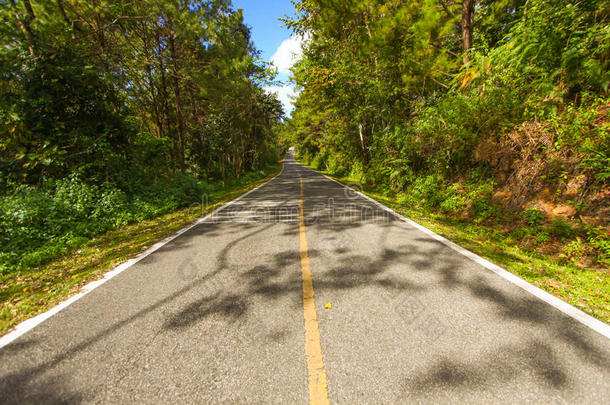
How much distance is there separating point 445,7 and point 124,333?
449 inches

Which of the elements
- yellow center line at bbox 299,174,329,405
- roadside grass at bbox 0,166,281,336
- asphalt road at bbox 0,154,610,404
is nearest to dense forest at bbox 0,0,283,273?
roadside grass at bbox 0,166,281,336

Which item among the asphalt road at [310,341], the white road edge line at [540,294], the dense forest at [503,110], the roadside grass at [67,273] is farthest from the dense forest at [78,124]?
the white road edge line at [540,294]

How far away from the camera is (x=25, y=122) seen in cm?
598

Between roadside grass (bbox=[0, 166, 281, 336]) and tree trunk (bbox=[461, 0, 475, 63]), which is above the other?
tree trunk (bbox=[461, 0, 475, 63])

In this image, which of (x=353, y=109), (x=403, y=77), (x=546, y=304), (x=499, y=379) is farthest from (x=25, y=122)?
(x=353, y=109)

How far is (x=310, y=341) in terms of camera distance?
199 centimetres

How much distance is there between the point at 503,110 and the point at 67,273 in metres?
9.58

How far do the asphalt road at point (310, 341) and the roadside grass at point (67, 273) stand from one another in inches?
18.8

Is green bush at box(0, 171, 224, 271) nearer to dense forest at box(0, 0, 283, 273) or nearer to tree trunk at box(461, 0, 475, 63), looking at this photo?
dense forest at box(0, 0, 283, 273)

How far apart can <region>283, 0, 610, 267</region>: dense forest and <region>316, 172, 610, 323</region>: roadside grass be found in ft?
0.91

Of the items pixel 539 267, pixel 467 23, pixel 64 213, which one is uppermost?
pixel 467 23

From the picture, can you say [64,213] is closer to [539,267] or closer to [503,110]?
[539,267]

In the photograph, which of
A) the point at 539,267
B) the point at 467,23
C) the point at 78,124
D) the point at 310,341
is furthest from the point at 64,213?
the point at 467,23

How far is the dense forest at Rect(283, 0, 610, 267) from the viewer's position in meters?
4.14
